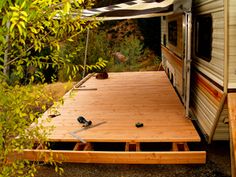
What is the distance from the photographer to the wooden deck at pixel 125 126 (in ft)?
15.2

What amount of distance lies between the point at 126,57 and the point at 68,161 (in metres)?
10.7

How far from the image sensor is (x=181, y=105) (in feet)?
22.6

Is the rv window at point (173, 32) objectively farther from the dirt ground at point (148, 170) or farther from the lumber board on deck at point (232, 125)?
the lumber board on deck at point (232, 125)

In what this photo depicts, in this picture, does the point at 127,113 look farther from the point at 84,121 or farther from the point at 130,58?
the point at 130,58

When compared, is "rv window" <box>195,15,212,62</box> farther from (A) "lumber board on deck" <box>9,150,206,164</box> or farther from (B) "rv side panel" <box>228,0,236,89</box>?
(A) "lumber board on deck" <box>9,150,206,164</box>

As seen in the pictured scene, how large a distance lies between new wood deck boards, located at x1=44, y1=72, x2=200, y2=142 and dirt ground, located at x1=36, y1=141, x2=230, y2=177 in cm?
45

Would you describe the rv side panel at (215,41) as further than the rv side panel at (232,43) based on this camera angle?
Yes

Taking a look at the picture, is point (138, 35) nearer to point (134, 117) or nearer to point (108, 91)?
point (108, 91)

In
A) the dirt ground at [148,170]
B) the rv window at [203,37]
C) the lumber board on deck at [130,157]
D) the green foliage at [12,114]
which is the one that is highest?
the rv window at [203,37]

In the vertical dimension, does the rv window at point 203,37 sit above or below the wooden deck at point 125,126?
above

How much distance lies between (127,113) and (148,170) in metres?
1.90

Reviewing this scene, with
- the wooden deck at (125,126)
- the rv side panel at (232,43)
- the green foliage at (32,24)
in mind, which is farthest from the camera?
the wooden deck at (125,126)

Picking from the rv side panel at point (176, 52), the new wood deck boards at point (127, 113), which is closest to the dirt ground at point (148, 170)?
the new wood deck boards at point (127, 113)

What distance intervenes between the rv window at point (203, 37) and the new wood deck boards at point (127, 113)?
135cm
